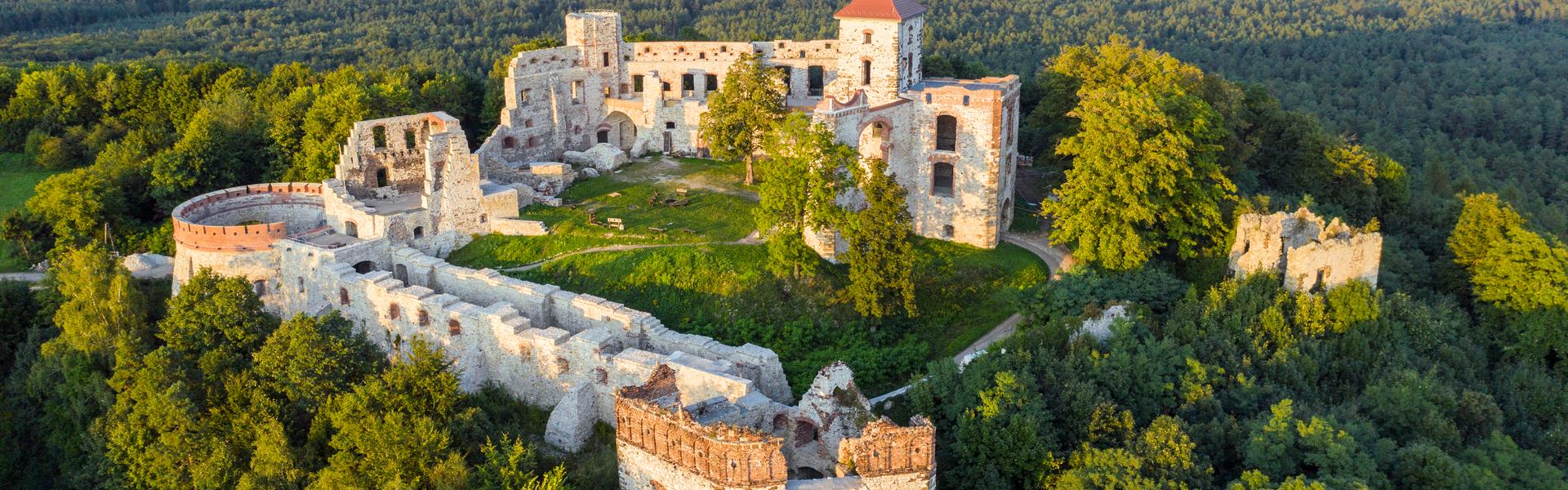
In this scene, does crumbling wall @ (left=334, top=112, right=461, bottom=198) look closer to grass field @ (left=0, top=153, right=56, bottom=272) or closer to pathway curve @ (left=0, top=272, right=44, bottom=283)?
pathway curve @ (left=0, top=272, right=44, bottom=283)

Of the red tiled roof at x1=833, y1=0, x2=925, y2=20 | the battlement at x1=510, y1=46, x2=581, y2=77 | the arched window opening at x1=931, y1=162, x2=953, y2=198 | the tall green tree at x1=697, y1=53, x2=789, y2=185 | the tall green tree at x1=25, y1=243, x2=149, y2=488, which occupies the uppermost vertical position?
the red tiled roof at x1=833, y1=0, x2=925, y2=20

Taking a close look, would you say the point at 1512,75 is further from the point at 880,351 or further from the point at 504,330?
the point at 504,330

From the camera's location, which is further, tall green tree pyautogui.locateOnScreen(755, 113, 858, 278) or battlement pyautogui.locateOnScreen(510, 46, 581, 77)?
battlement pyautogui.locateOnScreen(510, 46, 581, 77)

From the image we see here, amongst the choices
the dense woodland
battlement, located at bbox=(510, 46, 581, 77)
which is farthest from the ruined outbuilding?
battlement, located at bbox=(510, 46, 581, 77)

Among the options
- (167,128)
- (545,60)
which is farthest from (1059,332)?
(167,128)

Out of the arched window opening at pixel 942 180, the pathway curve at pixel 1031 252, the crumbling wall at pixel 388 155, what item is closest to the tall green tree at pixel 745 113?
the arched window opening at pixel 942 180

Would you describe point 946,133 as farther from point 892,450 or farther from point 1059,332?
point 892,450

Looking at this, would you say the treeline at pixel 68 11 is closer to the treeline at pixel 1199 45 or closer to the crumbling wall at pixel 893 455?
the treeline at pixel 1199 45
